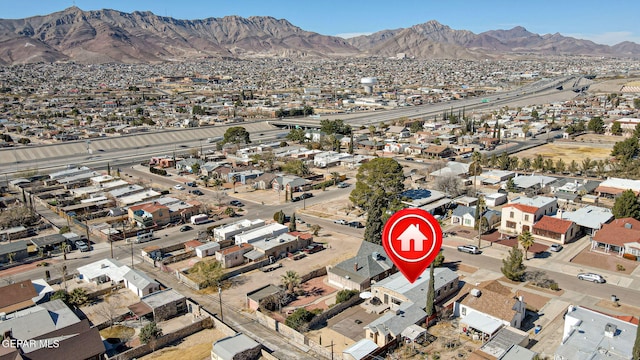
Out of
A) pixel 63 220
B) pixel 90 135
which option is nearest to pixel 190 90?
pixel 90 135

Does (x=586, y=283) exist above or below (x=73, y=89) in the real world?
below

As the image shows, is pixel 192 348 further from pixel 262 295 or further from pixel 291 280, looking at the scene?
pixel 291 280

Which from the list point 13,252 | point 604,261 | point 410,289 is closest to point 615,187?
point 604,261

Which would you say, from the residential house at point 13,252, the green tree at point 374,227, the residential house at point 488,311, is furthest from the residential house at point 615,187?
the residential house at point 13,252

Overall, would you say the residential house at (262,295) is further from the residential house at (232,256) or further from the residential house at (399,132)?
the residential house at (399,132)

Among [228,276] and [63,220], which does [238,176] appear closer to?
[63,220]

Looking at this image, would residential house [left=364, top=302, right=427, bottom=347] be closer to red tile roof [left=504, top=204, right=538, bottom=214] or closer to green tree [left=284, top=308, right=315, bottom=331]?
green tree [left=284, top=308, right=315, bottom=331]
